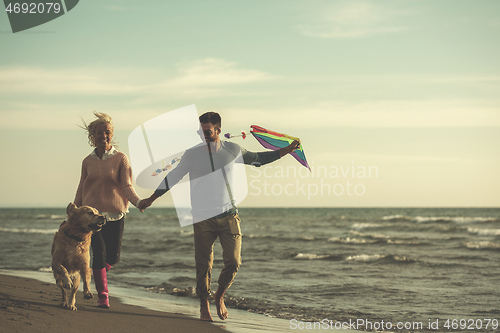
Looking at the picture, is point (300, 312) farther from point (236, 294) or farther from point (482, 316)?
point (482, 316)

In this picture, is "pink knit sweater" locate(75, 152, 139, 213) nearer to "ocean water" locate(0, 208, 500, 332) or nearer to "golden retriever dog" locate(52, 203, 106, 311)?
"golden retriever dog" locate(52, 203, 106, 311)

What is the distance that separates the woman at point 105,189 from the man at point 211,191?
0.40 m

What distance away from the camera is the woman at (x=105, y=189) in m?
5.75

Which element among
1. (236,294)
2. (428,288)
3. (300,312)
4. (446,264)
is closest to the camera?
(300,312)

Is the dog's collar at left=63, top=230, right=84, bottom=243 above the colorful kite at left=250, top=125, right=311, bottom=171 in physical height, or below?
below

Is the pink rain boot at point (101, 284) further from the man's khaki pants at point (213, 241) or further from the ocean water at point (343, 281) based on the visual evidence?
the ocean water at point (343, 281)

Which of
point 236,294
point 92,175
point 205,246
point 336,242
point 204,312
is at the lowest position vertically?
point 336,242

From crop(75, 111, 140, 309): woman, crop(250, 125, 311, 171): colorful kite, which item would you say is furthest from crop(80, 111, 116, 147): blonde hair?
crop(250, 125, 311, 171): colorful kite

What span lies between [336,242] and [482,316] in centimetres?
1566

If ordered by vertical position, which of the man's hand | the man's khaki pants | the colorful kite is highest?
the colorful kite

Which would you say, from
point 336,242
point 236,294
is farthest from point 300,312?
point 336,242

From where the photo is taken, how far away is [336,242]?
76.1 ft

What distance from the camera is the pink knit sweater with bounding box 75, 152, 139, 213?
5734 millimetres

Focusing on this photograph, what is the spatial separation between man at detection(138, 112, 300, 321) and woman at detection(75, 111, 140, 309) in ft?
1.31
